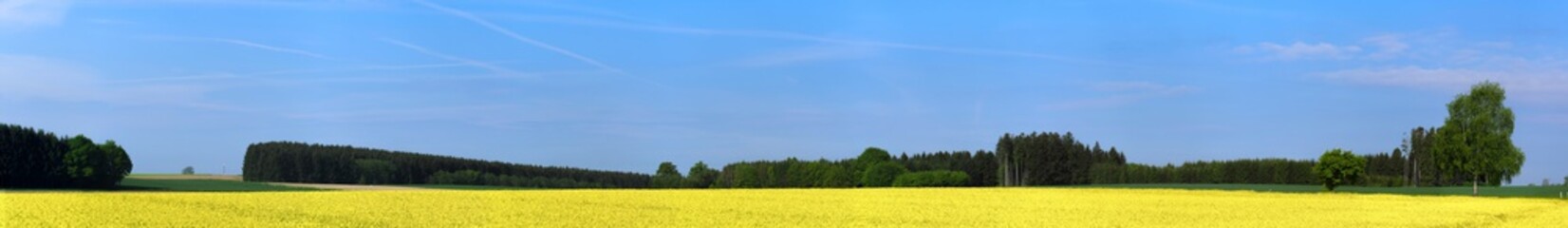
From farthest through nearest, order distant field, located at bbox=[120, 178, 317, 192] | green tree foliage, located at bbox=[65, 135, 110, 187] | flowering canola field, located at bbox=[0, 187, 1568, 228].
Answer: green tree foliage, located at bbox=[65, 135, 110, 187], distant field, located at bbox=[120, 178, 317, 192], flowering canola field, located at bbox=[0, 187, 1568, 228]

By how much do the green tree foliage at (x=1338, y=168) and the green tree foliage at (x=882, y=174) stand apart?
5548 cm

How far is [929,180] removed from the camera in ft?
452

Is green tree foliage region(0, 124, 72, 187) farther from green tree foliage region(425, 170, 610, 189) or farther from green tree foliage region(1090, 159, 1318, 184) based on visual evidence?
green tree foliage region(1090, 159, 1318, 184)

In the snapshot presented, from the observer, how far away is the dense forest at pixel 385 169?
362 ft

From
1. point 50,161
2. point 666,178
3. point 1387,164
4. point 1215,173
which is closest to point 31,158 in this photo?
point 50,161

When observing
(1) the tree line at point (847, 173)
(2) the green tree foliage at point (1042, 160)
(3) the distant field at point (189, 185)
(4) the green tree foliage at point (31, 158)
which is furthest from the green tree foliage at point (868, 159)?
(4) the green tree foliage at point (31, 158)

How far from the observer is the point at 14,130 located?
93.5 meters

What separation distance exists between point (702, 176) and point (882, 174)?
24434 mm

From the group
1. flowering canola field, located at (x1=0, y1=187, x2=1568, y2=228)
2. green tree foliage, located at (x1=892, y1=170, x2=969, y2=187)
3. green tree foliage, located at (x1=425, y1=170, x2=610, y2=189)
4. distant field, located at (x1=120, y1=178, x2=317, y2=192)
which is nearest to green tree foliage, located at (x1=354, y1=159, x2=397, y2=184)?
green tree foliage, located at (x1=425, y1=170, x2=610, y2=189)

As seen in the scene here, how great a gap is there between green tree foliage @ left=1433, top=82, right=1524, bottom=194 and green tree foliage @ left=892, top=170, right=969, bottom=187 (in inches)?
2049

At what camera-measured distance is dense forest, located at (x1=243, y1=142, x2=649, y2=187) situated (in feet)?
362

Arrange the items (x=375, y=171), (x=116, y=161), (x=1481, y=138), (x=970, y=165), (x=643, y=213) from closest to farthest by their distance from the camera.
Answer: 1. (x=643, y=213)
2. (x=1481, y=138)
3. (x=116, y=161)
4. (x=375, y=171)
5. (x=970, y=165)

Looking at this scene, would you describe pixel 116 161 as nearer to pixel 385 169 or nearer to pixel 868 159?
pixel 385 169

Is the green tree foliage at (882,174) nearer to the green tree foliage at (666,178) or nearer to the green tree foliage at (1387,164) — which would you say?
the green tree foliage at (666,178)
